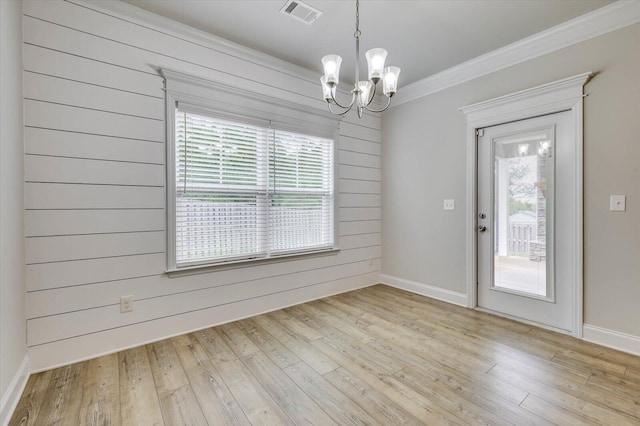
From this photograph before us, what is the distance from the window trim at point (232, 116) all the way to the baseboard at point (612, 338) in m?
2.50

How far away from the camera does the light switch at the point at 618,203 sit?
2.28 meters

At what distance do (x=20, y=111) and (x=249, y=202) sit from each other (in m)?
1.75

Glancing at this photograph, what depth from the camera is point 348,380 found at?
192cm

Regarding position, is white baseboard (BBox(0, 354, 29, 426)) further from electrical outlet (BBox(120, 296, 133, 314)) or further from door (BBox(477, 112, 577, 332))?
door (BBox(477, 112, 577, 332))

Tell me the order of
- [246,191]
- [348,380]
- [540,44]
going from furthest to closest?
[246,191]
[540,44]
[348,380]

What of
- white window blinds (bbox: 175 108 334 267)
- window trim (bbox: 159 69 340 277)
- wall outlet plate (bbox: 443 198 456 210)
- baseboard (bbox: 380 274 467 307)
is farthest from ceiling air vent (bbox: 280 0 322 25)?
baseboard (bbox: 380 274 467 307)

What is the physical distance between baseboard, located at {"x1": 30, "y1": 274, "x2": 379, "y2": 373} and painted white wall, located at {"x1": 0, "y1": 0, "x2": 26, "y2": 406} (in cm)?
19

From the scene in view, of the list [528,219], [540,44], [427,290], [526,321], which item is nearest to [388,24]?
[540,44]

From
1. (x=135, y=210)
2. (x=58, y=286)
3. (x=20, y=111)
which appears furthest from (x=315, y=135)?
(x=58, y=286)

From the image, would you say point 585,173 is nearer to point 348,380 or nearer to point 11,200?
point 348,380

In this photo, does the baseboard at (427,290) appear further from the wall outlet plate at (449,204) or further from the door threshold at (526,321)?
the wall outlet plate at (449,204)

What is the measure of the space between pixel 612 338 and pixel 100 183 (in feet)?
13.9

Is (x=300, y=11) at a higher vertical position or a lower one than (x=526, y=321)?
higher

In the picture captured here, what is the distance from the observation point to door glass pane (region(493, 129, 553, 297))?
2.76 meters
